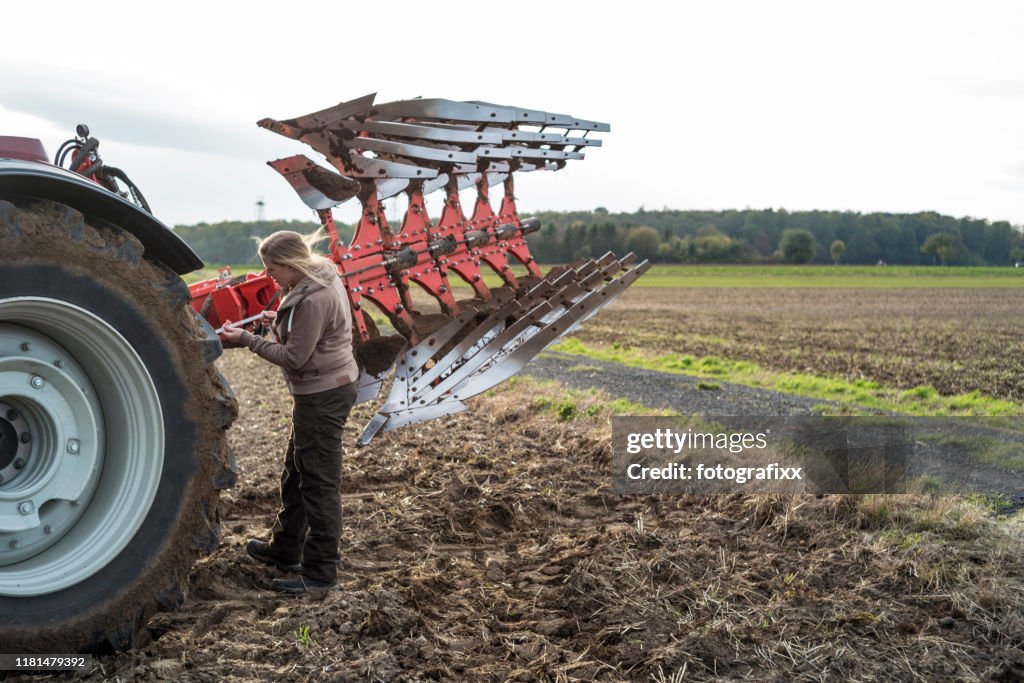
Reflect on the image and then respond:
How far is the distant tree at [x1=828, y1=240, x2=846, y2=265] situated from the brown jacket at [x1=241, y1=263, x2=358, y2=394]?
64.8 ft

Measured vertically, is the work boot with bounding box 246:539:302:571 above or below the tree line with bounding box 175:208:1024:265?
below

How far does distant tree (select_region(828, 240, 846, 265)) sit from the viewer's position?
22094 mm

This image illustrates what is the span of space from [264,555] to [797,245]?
23.4 m

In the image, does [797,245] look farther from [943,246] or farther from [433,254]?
[433,254]

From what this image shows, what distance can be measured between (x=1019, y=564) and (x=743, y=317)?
22.0m

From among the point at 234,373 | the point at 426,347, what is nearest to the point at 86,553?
the point at 426,347

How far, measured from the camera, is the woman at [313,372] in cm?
431

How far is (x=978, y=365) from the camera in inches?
548

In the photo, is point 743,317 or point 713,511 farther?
point 743,317

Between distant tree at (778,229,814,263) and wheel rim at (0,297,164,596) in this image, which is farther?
distant tree at (778,229,814,263)

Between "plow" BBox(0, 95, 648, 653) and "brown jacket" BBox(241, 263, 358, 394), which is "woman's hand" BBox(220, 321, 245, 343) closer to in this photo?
"brown jacket" BBox(241, 263, 358, 394)

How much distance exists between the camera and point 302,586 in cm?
436

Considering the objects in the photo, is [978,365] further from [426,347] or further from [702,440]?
[426,347]

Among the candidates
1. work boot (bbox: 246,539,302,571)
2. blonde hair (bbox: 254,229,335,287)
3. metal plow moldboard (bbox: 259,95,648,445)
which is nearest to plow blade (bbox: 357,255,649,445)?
metal plow moldboard (bbox: 259,95,648,445)
